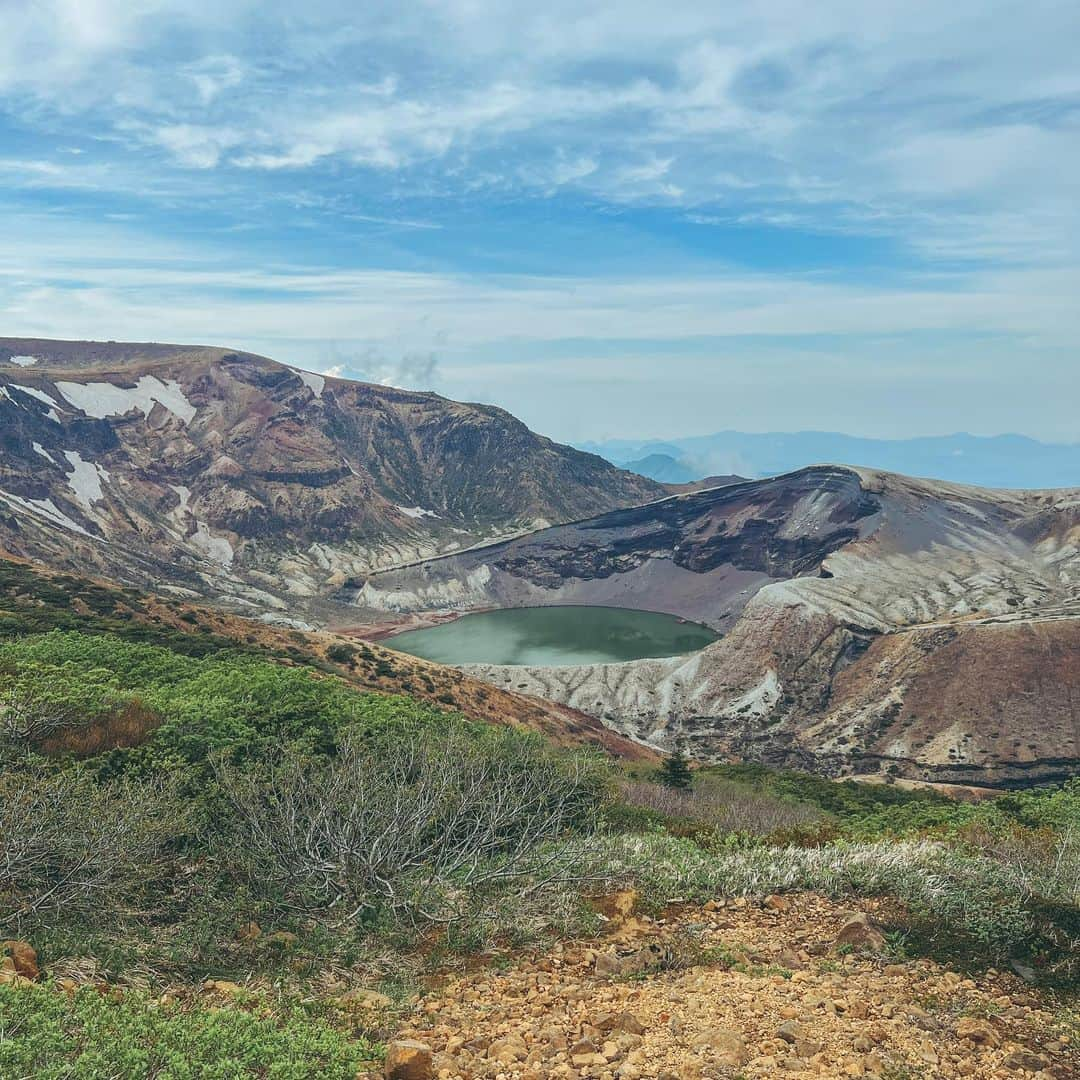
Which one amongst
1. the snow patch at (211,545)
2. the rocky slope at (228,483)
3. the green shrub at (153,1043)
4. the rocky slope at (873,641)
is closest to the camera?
the green shrub at (153,1043)

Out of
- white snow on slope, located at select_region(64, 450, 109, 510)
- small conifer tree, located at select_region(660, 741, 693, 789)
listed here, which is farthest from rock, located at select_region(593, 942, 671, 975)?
white snow on slope, located at select_region(64, 450, 109, 510)

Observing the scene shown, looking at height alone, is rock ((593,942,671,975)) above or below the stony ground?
below

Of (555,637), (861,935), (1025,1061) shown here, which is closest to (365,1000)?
(861,935)

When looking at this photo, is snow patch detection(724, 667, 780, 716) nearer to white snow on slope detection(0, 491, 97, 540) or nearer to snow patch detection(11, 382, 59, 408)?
white snow on slope detection(0, 491, 97, 540)

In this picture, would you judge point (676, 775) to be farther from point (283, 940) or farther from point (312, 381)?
point (312, 381)

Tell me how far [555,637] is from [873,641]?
47.8 m

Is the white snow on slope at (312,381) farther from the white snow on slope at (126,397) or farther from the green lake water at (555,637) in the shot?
the green lake water at (555,637)

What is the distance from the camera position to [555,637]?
11469 centimetres

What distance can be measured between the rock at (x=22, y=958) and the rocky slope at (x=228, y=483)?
349 ft

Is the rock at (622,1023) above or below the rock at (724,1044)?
below

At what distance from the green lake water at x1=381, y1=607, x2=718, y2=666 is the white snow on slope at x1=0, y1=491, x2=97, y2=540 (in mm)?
55342

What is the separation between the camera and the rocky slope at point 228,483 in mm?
125875

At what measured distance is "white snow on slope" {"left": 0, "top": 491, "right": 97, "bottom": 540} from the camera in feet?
384

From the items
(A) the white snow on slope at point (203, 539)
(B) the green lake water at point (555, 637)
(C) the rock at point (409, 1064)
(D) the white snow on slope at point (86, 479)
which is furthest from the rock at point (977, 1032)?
(D) the white snow on slope at point (86, 479)
